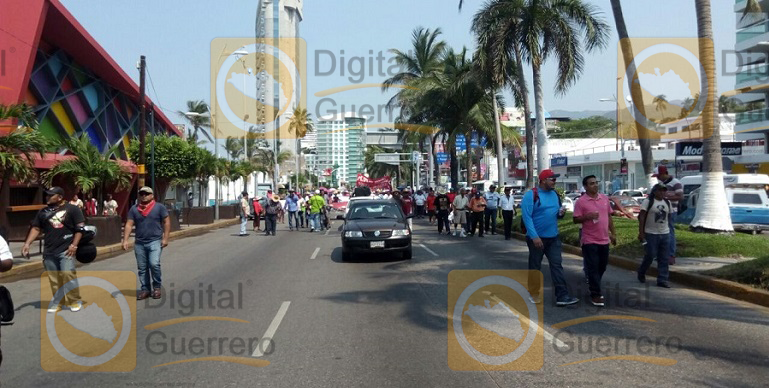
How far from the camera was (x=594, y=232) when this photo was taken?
9.02 meters

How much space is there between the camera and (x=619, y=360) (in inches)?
252

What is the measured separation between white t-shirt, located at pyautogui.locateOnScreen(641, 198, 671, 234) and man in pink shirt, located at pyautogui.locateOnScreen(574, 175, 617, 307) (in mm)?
1662

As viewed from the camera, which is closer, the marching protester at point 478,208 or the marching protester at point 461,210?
the marching protester at point 478,208

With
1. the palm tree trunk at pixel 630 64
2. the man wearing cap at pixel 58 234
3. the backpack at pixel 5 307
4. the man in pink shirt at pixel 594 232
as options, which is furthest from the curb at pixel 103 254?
the palm tree trunk at pixel 630 64

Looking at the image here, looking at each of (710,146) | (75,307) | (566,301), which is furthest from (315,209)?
(566,301)

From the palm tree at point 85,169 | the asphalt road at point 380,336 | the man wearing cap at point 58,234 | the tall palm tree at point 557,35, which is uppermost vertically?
the tall palm tree at point 557,35

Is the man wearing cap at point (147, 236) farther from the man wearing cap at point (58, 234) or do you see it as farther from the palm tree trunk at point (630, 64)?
the palm tree trunk at point (630, 64)

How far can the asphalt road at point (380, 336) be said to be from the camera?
590 cm

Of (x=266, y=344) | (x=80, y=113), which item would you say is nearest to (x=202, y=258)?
(x=266, y=344)

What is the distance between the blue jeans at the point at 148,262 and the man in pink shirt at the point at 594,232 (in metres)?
6.29

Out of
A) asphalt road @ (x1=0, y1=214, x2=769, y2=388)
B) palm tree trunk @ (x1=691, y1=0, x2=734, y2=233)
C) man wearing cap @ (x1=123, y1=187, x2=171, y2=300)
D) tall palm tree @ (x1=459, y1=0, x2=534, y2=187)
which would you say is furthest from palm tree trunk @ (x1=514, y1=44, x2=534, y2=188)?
man wearing cap @ (x1=123, y1=187, x2=171, y2=300)

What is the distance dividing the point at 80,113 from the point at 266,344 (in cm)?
2756

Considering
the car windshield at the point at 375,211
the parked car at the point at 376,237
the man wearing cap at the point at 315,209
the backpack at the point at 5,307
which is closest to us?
the backpack at the point at 5,307

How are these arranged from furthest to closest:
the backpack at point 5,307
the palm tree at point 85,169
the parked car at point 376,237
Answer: the palm tree at point 85,169
the parked car at point 376,237
the backpack at point 5,307
